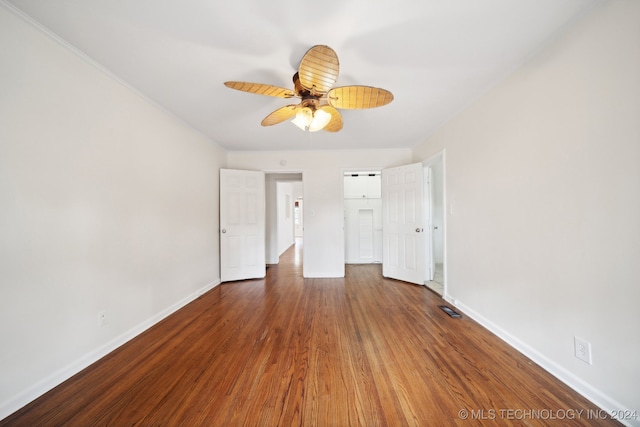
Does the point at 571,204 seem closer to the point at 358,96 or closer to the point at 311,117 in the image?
the point at 358,96

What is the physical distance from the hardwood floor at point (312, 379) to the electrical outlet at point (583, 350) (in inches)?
9.2

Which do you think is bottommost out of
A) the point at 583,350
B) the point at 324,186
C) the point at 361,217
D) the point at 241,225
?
the point at 583,350

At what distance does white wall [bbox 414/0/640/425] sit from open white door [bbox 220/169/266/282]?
3257 mm

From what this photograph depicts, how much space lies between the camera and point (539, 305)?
1585 mm

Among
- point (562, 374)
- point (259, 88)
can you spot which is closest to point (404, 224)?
point (562, 374)

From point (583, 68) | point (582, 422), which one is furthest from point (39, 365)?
point (583, 68)

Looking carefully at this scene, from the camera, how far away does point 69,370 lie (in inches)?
59.1

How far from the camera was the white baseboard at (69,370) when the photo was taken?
1.23 m

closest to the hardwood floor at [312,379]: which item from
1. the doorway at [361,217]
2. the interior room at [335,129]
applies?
the interior room at [335,129]

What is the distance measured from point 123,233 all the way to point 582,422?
3394 millimetres

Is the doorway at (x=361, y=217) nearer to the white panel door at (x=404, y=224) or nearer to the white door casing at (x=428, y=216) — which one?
the white panel door at (x=404, y=224)

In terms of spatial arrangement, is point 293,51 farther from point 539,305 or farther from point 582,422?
point 582,422

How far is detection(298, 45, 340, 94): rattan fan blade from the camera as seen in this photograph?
124 centimetres

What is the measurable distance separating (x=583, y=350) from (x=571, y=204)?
35.4 inches
